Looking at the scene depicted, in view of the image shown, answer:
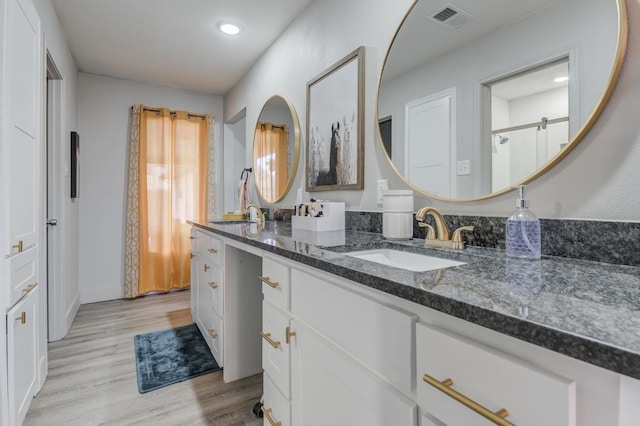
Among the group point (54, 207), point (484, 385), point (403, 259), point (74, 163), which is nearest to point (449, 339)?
point (484, 385)

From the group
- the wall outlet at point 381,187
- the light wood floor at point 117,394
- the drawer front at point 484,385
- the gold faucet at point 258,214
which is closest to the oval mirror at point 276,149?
the gold faucet at point 258,214

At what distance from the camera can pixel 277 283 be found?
1.17 m

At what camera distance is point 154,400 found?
1707 millimetres

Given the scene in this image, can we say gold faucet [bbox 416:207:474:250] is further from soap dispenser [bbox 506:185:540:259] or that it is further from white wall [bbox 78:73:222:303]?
white wall [bbox 78:73:222:303]

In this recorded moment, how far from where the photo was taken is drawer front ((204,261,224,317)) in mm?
1899

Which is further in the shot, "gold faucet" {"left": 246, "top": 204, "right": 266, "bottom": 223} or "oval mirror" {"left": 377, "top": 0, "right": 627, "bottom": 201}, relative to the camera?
"gold faucet" {"left": 246, "top": 204, "right": 266, "bottom": 223}

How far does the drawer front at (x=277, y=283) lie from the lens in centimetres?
112

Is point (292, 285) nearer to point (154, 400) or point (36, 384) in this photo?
point (154, 400)

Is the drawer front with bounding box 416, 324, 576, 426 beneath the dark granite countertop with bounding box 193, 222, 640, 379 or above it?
beneath

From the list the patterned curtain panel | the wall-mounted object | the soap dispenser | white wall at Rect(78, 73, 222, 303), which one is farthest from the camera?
the patterned curtain panel

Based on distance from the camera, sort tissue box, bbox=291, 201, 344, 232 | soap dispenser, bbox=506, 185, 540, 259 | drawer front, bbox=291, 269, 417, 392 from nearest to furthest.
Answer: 1. drawer front, bbox=291, 269, 417, 392
2. soap dispenser, bbox=506, 185, 540, 259
3. tissue box, bbox=291, 201, 344, 232

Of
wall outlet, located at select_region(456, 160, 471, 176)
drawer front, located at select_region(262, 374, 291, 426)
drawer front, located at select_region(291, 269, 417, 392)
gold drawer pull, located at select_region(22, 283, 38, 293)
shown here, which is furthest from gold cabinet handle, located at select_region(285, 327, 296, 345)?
gold drawer pull, located at select_region(22, 283, 38, 293)

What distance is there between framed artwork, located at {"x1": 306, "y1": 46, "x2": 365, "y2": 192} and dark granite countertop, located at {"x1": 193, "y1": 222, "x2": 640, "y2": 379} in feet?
3.03

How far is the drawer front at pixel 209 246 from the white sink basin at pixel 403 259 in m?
1.06
